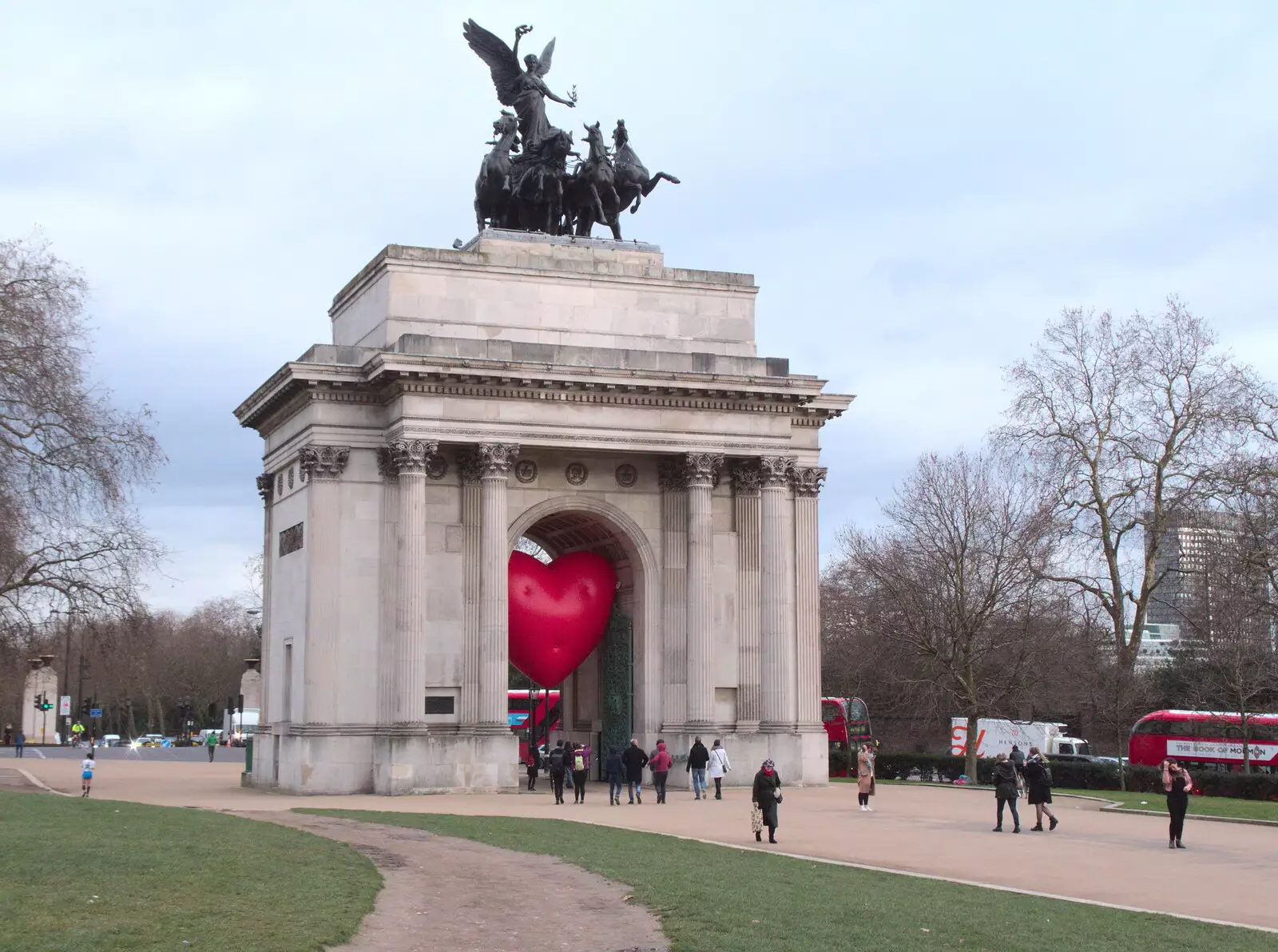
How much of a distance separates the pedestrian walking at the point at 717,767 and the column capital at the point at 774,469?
27.1 feet

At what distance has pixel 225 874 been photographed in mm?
23031

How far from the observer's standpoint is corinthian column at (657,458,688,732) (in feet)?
162

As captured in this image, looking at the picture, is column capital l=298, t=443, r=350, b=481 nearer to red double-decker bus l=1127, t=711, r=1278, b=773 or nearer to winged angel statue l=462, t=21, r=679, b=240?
winged angel statue l=462, t=21, r=679, b=240

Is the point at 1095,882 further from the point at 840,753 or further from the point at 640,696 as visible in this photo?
the point at 840,753

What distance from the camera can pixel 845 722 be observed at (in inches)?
2995

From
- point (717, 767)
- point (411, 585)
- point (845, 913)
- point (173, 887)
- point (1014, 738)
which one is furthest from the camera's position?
point (1014, 738)

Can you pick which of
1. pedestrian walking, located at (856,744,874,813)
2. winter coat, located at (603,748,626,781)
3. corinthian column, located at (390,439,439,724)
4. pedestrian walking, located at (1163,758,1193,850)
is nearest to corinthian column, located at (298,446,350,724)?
corinthian column, located at (390,439,439,724)

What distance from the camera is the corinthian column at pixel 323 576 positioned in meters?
46.8

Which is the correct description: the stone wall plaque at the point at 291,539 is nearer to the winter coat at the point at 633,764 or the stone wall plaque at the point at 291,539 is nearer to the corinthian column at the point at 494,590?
the corinthian column at the point at 494,590

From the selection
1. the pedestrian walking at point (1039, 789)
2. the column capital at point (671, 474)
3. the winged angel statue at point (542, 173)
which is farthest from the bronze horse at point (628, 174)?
the pedestrian walking at point (1039, 789)

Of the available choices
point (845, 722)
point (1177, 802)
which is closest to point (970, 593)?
point (845, 722)

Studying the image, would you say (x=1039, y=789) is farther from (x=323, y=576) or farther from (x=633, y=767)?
(x=323, y=576)

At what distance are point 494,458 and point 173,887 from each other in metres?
26.2

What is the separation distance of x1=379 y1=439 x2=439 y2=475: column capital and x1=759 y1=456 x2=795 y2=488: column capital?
9.87 metres
